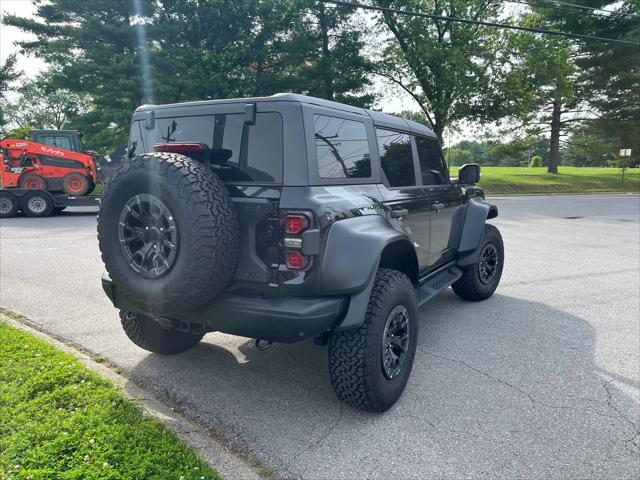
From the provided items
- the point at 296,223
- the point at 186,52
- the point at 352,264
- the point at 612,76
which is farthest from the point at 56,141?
the point at 612,76

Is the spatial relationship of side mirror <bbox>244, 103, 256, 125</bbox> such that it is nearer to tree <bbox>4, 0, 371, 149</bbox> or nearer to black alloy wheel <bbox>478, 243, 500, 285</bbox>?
black alloy wheel <bbox>478, 243, 500, 285</bbox>

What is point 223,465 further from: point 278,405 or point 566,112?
point 566,112

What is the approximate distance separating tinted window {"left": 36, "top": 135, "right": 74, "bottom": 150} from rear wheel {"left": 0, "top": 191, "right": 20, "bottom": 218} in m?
1.97

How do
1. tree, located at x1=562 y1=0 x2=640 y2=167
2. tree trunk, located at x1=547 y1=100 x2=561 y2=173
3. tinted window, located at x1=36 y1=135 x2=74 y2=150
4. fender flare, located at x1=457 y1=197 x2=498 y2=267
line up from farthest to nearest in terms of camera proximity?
tree trunk, located at x1=547 y1=100 x2=561 y2=173 → tree, located at x1=562 y1=0 x2=640 y2=167 → tinted window, located at x1=36 y1=135 x2=74 y2=150 → fender flare, located at x1=457 y1=197 x2=498 y2=267

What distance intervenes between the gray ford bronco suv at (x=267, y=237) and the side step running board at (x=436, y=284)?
0.71m

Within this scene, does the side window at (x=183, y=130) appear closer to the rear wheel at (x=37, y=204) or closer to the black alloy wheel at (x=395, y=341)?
the black alloy wheel at (x=395, y=341)

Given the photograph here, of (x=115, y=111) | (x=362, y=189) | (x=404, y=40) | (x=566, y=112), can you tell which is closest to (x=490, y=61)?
(x=404, y=40)

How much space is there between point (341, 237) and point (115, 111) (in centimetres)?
2191

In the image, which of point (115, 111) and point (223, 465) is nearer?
point (223, 465)

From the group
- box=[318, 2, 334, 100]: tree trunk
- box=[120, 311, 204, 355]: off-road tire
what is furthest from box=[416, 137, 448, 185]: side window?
box=[318, 2, 334, 100]: tree trunk

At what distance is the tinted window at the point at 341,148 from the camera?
2.80 m

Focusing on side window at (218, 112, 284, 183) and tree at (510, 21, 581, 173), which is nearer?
side window at (218, 112, 284, 183)

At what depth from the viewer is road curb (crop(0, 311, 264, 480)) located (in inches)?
90.0

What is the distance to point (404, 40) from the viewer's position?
27.5 meters
